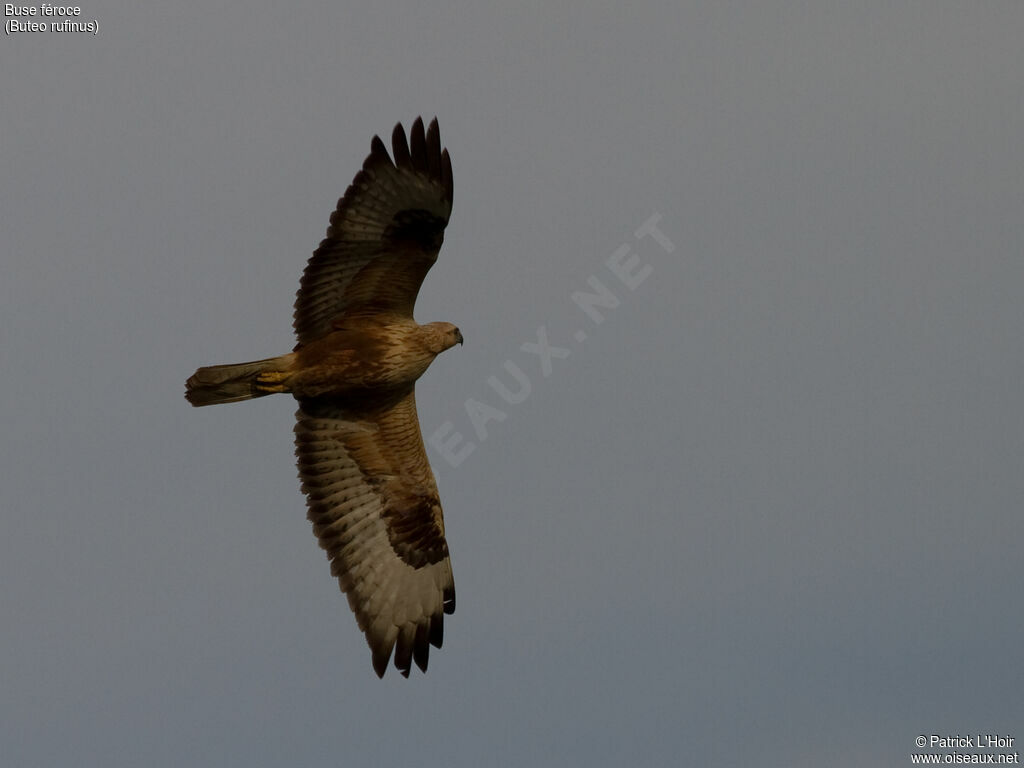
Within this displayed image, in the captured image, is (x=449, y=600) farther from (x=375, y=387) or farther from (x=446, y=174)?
(x=446, y=174)

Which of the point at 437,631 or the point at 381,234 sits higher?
A: the point at 381,234

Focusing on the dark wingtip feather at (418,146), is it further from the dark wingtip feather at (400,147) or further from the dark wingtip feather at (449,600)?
the dark wingtip feather at (449,600)

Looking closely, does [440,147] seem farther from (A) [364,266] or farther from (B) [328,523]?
(B) [328,523]

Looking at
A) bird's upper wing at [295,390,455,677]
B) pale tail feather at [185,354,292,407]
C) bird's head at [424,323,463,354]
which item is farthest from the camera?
bird's upper wing at [295,390,455,677]

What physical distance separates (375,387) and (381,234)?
1390 millimetres

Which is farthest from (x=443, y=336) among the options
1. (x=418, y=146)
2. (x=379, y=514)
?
(x=379, y=514)

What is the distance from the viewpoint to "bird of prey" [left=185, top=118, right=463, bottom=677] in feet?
46.8

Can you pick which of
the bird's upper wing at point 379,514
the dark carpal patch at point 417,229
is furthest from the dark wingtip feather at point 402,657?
the dark carpal patch at point 417,229

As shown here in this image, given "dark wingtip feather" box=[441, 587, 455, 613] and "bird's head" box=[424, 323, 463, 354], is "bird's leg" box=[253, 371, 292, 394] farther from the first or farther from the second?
"dark wingtip feather" box=[441, 587, 455, 613]

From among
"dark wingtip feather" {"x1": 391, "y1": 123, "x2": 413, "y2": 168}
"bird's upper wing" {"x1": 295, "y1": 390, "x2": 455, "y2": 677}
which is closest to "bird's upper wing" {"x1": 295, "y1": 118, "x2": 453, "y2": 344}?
"dark wingtip feather" {"x1": 391, "y1": 123, "x2": 413, "y2": 168}

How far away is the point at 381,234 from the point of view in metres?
14.3

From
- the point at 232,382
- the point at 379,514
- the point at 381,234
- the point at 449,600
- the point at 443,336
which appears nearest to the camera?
the point at 232,382

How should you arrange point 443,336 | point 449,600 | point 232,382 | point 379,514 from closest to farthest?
point 232,382
point 443,336
point 379,514
point 449,600

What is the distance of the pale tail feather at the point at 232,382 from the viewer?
1402cm
